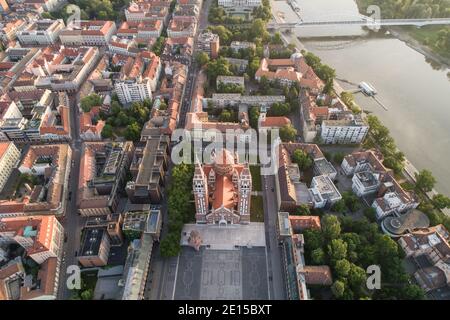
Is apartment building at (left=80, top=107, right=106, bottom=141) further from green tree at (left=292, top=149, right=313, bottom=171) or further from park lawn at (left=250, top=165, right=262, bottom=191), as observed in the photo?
green tree at (left=292, top=149, right=313, bottom=171)

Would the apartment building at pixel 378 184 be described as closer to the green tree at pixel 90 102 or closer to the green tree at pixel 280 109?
the green tree at pixel 280 109

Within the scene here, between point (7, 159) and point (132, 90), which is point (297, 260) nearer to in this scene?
point (132, 90)

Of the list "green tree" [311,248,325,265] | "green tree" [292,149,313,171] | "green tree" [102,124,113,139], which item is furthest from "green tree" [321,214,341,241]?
"green tree" [102,124,113,139]

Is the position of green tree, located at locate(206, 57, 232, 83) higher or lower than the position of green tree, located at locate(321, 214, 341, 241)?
higher

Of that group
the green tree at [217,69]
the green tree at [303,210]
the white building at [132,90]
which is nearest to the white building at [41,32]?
the white building at [132,90]

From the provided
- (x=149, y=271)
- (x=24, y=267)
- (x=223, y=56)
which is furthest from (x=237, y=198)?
(x=223, y=56)

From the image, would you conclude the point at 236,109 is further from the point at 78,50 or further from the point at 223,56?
the point at 78,50
